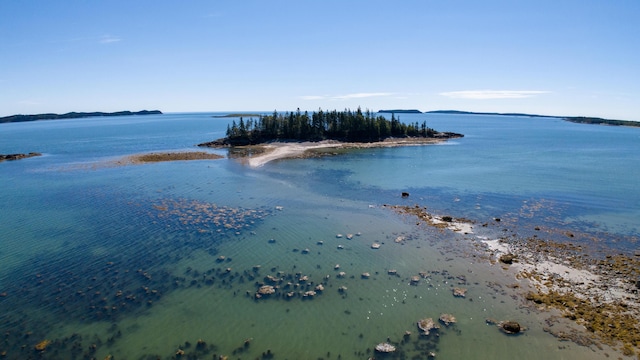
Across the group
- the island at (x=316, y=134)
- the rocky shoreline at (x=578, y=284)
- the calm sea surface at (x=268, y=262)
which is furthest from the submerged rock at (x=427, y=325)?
the island at (x=316, y=134)

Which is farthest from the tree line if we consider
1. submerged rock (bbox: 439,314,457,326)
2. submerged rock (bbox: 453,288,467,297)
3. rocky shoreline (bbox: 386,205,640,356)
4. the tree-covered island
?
submerged rock (bbox: 439,314,457,326)

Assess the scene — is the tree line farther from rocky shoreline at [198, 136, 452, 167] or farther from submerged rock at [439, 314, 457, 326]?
submerged rock at [439, 314, 457, 326]

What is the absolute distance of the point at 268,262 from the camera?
98.8 feet

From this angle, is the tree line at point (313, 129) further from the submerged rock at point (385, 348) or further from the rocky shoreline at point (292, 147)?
the submerged rock at point (385, 348)

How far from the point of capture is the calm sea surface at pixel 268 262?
20688 millimetres

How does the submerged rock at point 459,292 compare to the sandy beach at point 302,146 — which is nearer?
the submerged rock at point 459,292

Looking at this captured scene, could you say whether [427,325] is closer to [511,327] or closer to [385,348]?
[385,348]

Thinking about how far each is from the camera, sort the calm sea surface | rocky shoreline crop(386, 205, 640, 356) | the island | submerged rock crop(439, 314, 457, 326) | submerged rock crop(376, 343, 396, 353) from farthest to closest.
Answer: the island → submerged rock crop(439, 314, 457, 326) → rocky shoreline crop(386, 205, 640, 356) → the calm sea surface → submerged rock crop(376, 343, 396, 353)

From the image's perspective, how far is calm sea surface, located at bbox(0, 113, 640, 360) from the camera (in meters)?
20.7

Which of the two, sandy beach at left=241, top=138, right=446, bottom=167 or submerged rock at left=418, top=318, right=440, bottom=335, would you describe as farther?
sandy beach at left=241, top=138, right=446, bottom=167

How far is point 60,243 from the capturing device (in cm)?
3397

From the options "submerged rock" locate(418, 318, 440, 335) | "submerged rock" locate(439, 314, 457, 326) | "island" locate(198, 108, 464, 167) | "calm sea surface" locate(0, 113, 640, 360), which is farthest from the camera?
"island" locate(198, 108, 464, 167)

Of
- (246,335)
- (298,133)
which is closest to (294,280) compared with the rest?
(246,335)

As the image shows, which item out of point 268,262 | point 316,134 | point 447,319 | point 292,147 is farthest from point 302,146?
point 447,319
